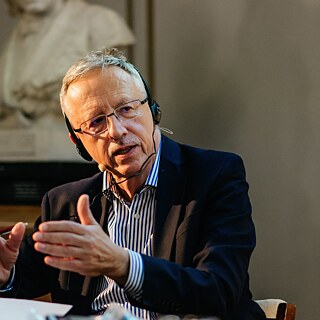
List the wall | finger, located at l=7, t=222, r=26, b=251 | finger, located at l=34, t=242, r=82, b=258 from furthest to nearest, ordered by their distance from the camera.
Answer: the wall, finger, located at l=7, t=222, r=26, b=251, finger, located at l=34, t=242, r=82, b=258

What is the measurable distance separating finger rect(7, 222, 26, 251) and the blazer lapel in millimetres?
293

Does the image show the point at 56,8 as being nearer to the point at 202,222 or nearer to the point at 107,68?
the point at 107,68

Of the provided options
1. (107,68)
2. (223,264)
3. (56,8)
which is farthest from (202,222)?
(56,8)

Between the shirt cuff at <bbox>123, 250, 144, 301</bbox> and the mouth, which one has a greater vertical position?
the mouth

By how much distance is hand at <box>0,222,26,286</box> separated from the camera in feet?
5.28

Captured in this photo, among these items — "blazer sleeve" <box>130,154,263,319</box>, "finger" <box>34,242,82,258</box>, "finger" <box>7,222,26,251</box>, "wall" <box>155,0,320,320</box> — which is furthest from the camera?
"wall" <box>155,0,320,320</box>

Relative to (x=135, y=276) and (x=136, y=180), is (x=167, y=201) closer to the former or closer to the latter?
(x=136, y=180)

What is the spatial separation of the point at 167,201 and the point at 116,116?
0.73 feet

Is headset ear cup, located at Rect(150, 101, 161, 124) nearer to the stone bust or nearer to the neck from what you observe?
the neck

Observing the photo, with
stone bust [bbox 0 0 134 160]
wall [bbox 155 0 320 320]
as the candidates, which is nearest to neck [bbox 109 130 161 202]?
wall [bbox 155 0 320 320]

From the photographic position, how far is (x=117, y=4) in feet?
10.4

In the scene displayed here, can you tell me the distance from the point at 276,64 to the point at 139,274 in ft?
4.94

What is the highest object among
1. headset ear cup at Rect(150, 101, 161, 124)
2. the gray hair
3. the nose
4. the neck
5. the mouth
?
the gray hair

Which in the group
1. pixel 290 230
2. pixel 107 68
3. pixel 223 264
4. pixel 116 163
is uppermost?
pixel 107 68
